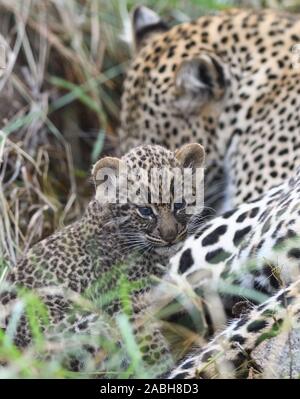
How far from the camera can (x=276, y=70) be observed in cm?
726

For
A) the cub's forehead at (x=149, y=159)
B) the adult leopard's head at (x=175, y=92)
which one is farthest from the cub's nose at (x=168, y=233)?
the adult leopard's head at (x=175, y=92)

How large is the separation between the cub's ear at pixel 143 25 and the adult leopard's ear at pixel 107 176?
9.22ft

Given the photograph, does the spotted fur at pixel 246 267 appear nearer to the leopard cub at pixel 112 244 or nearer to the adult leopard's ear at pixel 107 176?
the leopard cub at pixel 112 244

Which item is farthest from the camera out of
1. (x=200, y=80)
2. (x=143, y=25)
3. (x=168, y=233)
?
(x=143, y=25)

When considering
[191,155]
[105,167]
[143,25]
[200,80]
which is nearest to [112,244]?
[105,167]

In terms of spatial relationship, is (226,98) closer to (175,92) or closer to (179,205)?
(175,92)

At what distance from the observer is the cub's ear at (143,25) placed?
7824 millimetres

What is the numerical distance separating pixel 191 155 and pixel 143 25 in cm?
268

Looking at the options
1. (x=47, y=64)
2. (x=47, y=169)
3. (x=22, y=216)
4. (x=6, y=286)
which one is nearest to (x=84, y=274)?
(x=6, y=286)

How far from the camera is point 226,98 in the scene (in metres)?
7.27

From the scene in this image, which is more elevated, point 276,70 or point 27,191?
point 276,70

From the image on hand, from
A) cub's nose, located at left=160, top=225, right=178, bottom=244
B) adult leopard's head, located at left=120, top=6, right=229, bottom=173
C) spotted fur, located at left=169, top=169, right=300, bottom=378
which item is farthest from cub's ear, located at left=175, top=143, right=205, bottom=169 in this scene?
adult leopard's head, located at left=120, top=6, right=229, bottom=173
